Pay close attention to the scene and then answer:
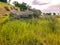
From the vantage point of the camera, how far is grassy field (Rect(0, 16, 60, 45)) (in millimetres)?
14562

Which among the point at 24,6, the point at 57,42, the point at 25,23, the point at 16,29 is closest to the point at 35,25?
the point at 25,23

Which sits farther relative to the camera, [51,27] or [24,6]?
[24,6]

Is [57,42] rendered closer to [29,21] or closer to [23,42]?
[23,42]

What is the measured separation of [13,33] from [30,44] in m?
1.80

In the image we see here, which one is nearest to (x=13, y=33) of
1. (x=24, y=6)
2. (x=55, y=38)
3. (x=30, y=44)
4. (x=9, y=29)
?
(x=9, y=29)

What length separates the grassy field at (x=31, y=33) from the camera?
47.8ft

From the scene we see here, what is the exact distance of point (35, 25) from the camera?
17766mm

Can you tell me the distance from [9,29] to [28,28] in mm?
1406

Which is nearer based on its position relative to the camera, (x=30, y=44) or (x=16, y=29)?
(x=30, y=44)

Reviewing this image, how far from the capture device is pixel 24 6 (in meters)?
73.2

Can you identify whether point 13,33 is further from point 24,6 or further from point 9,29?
point 24,6

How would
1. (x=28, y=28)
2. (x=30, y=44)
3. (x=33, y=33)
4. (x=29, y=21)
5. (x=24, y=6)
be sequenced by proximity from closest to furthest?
(x=30, y=44), (x=33, y=33), (x=28, y=28), (x=29, y=21), (x=24, y=6)

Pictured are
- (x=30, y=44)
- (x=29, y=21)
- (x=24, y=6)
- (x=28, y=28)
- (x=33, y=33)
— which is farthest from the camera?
(x=24, y=6)

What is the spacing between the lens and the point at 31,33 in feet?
50.7
